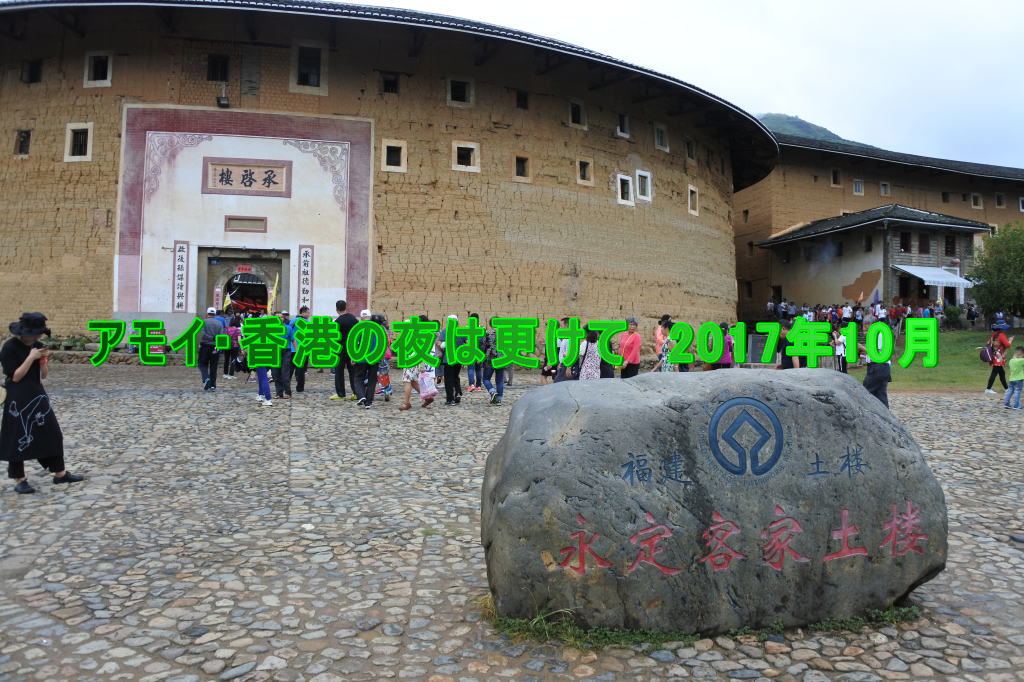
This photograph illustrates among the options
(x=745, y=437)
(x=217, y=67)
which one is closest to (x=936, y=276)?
(x=217, y=67)

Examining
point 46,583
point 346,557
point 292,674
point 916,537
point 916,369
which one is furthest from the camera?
point 916,369

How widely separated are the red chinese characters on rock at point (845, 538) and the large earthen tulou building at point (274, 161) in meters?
16.5

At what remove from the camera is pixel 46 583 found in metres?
3.92

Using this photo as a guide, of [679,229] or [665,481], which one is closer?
[665,481]

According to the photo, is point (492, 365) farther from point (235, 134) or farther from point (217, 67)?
point (217, 67)

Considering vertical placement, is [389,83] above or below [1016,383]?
above

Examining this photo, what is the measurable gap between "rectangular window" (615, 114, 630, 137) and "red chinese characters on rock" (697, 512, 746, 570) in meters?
20.9

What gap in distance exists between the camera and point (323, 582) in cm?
398

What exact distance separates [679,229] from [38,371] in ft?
70.1

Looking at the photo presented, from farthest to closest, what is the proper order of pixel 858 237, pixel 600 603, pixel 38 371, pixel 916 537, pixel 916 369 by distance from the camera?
pixel 858 237 → pixel 916 369 → pixel 38 371 → pixel 916 537 → pixel 600 603

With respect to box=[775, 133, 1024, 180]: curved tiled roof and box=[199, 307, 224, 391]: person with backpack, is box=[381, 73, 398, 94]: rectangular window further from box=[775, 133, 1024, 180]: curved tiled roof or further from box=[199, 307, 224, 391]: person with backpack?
box=[775, 133, 1024, 180]: curved tiled roof

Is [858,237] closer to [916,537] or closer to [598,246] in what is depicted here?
[598,246]

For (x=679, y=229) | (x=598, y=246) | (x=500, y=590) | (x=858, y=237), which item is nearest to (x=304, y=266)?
(x=598, y=246)

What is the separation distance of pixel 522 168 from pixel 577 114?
8.81 ft
